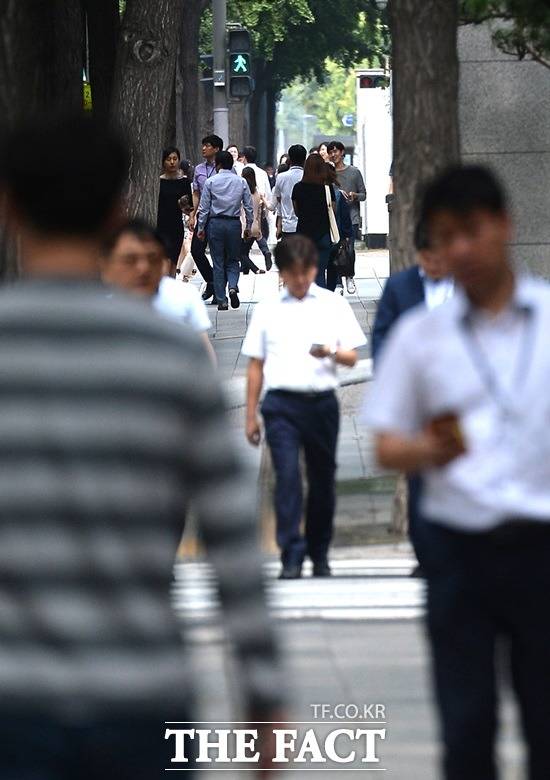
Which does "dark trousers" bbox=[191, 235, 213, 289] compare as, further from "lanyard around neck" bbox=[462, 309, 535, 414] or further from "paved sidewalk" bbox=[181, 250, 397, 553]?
"lanyard around neck" bbox=[462, 309, 535, 414]

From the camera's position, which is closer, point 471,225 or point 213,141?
point 471,225

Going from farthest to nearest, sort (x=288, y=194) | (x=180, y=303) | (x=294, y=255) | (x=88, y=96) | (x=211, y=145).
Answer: (x=211, y=145) < (x=288, y=194) < (x=88, y=96) < (x=294, y=255) < (x=180, y=303)

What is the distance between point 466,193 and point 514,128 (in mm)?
13114

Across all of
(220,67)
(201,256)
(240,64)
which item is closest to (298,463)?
(201,256)

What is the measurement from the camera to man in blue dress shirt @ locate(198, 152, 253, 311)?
2073 centimetres

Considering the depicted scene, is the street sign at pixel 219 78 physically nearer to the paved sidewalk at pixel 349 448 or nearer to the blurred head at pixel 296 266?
the paved sidewalk at pixel 349 448

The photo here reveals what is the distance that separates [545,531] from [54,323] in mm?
1485

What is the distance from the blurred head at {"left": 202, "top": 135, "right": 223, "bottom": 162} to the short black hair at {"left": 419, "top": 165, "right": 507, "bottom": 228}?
18094mm

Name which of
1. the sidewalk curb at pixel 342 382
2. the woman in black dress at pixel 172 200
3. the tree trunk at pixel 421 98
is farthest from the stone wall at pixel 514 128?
the tree trunk at pixel 421 98

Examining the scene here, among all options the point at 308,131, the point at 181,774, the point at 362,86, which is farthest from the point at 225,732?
the point at 308,131

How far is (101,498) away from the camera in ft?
8.82

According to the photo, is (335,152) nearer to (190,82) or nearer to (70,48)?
(70,48)

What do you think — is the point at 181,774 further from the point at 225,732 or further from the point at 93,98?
the point at 93,98

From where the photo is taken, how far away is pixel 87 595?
2.68 metres
